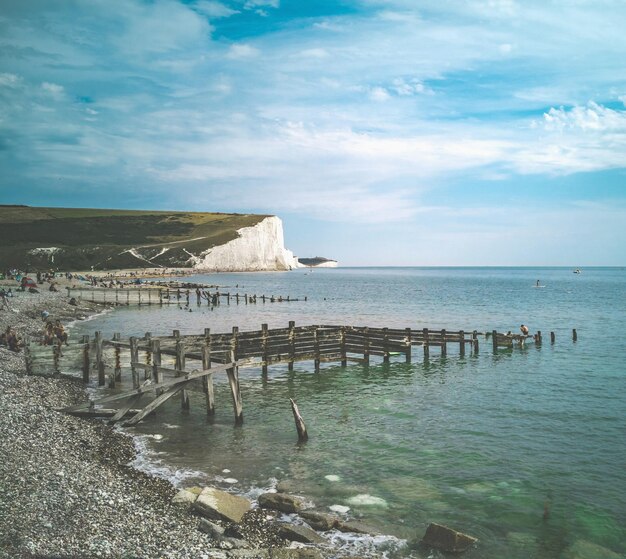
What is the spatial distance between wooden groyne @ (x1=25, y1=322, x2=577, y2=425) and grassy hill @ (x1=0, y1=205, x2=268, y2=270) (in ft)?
379

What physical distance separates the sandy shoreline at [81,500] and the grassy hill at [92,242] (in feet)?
410

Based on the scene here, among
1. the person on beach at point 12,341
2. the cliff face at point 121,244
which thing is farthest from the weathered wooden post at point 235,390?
the cliff face at point 121,244

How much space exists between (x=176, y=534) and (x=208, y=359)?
29.9 ft

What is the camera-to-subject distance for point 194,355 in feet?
64.0

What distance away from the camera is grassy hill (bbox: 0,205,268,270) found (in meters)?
139

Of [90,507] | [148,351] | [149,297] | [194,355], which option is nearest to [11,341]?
[148,351]

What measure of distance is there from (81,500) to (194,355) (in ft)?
34.1

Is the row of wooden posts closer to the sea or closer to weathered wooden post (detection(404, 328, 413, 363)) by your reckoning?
weathered wooden post (detection(404, 328, 413, 363))

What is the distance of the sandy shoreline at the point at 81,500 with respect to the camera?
7738 mm

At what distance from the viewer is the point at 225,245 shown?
176375 mm

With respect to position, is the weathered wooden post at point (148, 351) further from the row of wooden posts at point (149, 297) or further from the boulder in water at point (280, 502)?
the row of wooden posts at point (149, 297)

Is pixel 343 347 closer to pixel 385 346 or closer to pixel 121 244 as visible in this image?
pixel 385 346

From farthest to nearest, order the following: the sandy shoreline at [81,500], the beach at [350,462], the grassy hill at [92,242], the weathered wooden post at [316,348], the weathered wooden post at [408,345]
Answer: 1. the grassy hill at [92,242]
2. the weathered wooden post at [408,345]
3. the weathered wooden post at [316,348]
4. the beach at [350,462]
5. the sandy shoreline at [81,500]

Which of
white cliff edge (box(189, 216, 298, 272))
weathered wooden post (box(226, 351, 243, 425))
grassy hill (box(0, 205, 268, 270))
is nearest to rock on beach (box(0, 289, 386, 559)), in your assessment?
weathered wooden post (box(226, 351, 243, 425))
